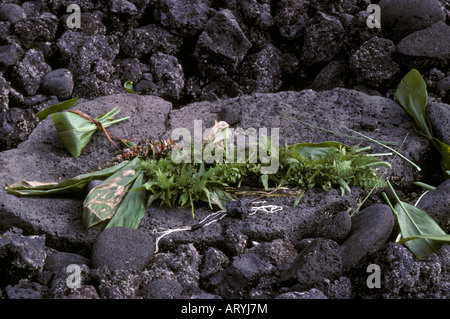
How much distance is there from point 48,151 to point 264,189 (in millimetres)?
2360

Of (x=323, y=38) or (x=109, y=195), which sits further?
(x=323, y=38)

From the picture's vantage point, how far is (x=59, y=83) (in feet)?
21.5

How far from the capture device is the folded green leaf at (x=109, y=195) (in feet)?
13.7

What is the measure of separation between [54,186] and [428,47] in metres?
4.81

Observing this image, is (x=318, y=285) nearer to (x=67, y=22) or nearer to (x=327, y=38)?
(x=327, y=38)

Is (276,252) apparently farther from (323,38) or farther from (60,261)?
(323,38)

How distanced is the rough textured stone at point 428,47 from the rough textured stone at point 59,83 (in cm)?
434

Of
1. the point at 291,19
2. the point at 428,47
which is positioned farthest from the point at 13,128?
the point at 428,47

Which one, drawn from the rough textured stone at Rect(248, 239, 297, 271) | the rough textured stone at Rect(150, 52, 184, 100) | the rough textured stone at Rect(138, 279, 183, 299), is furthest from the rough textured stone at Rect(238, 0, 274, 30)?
the rough textured stone at Rect(138, 279, 183, 299)

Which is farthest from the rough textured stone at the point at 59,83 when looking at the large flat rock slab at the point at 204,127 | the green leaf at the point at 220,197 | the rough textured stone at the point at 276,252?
the rough textured stone at the point at 276,252

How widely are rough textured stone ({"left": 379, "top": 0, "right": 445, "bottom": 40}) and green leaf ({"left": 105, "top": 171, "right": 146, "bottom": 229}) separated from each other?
4294 millimetres

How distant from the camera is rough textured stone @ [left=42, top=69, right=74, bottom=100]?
6559 millimetres

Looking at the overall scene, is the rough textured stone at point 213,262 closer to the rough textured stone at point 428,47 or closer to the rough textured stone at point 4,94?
the rough textured stone at point 4,94

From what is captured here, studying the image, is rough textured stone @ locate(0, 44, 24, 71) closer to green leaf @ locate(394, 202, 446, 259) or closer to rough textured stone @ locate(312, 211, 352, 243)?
rough textured stone @ locate(312, 211, 352, 243)
